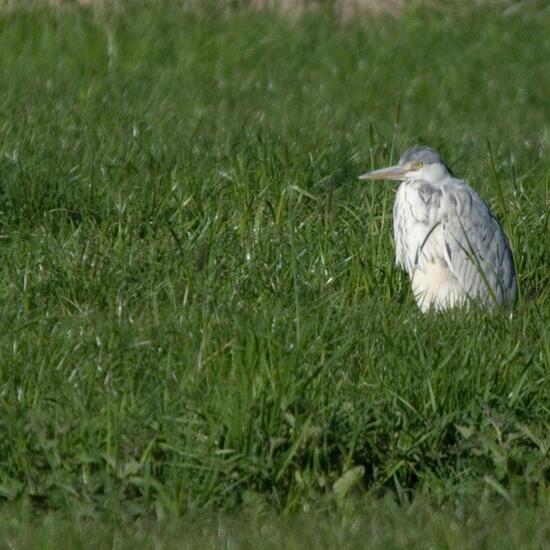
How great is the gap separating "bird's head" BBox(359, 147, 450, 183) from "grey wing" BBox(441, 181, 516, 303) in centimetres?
22

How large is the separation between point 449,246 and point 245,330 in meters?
1.54

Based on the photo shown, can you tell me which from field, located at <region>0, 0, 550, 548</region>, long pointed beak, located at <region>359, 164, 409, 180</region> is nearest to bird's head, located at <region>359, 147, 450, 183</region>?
long pointed beak, located at <region>359, 164, 409, 180</region>

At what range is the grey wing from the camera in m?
6.29

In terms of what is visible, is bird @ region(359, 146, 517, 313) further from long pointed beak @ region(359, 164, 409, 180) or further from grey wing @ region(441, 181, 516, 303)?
long pointed beak @ region(359, 164, 409, 180)

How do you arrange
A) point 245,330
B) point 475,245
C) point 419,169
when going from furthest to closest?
1. point 419,169
2. point 475,245
3. point 245,330

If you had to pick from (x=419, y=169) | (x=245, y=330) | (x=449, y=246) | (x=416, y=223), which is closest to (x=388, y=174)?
(x=419, y=169)

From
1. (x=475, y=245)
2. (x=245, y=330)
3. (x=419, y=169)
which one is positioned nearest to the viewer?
(x=245, y=330)

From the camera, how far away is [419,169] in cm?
668

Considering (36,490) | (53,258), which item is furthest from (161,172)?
(36,490)

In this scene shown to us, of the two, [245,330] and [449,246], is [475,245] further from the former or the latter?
[245,330]

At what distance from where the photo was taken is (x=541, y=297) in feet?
20.6

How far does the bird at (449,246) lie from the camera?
6273 mm

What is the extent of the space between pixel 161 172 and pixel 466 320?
6.90 ft

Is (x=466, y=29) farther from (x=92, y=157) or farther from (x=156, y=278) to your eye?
(x=156, y=278)
